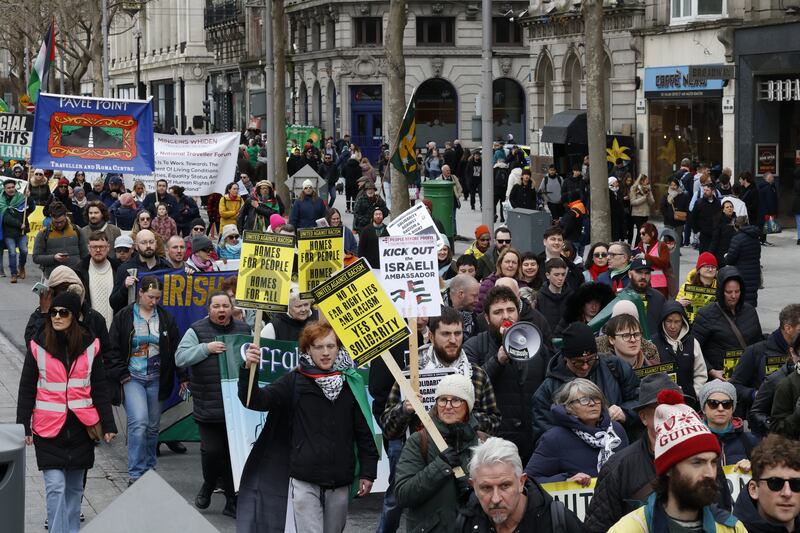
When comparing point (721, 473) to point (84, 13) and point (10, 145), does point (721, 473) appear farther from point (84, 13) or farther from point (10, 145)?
point (84, 13)

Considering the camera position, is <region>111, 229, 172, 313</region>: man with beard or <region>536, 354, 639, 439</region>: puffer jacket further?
<region>111, 229, 172, 313</region>: man with beard

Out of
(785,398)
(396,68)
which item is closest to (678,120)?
(396,68)

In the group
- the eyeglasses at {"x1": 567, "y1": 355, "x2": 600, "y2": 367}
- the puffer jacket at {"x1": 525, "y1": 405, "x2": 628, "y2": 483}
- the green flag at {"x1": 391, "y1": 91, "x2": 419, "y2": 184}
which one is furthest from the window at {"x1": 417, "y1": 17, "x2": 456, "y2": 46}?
the puffer jacket at {"x1": 525, "y1": 405, "x2": 628, "y2": 483}

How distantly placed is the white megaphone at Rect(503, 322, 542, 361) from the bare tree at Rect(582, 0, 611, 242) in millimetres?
11347

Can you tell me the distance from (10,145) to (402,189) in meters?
9.03

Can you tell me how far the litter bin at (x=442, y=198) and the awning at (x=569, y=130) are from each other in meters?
8.98

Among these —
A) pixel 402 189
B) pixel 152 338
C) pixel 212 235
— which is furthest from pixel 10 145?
pixel 152 338

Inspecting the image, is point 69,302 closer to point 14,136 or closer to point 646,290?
point 646,290

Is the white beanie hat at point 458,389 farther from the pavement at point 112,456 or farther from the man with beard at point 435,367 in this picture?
the pavement at point 112,456

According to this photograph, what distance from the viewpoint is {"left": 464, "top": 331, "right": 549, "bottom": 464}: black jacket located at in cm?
855

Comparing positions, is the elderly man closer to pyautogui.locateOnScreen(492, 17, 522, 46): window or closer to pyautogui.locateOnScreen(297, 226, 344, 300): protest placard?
pyautogui.locateOnScreen(297, 226, 344, 300): protest placard

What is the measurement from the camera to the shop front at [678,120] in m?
31.6

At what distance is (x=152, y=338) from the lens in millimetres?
10055

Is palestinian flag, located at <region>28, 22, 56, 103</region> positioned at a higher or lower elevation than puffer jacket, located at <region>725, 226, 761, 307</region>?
higher
